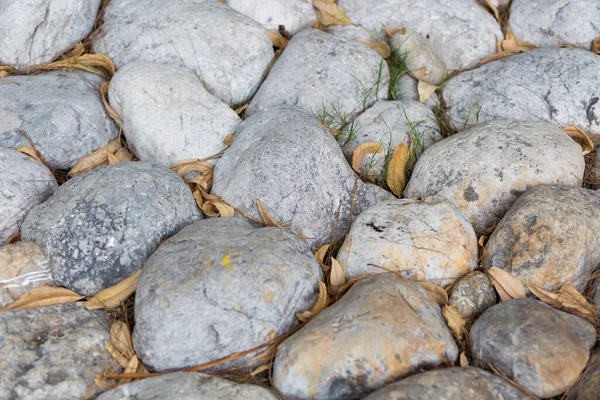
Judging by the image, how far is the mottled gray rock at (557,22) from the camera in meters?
3.29

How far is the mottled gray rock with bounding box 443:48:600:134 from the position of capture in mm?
2963

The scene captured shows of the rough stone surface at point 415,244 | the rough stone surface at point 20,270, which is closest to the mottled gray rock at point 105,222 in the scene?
the rough stone surface at point 20,270

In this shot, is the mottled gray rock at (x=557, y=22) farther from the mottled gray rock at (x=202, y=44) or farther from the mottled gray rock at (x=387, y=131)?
the mottled gray rock at (x=202, y=44)

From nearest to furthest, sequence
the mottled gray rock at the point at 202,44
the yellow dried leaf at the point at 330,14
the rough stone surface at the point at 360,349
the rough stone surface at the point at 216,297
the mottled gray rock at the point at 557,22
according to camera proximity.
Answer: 1. the rough stone surface at the point at 360,349
2. the rough stone surface at the point at 216,297
3. the mottled gray rock at the point at 202,44
4. the mottled gray rock at the point at 557,22
5. the yellow dried leaf at the point at 330,14

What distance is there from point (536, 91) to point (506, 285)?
108cm

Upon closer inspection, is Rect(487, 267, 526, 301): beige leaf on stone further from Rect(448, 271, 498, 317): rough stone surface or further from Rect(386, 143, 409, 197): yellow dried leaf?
Rect(386, 143, 409, 197): yellow dried leaf

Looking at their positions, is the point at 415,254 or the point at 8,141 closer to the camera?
the point at 415,254

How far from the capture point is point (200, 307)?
2107 millimetres

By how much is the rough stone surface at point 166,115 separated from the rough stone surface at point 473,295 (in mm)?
1140

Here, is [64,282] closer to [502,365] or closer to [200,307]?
[200,307]

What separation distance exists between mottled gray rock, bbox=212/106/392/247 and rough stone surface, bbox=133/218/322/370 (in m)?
0.25

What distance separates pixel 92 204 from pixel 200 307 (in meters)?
0.62

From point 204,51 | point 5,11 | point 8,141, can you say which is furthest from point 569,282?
point 5,11

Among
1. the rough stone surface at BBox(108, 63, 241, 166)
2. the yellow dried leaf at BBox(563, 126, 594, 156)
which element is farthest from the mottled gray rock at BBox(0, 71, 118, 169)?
the yellow dried leaf at BBox(563, 126, 594, 156)
